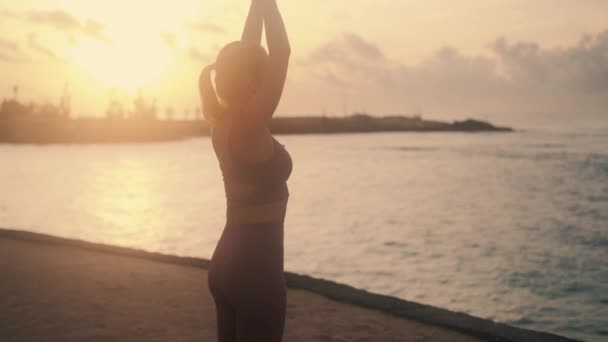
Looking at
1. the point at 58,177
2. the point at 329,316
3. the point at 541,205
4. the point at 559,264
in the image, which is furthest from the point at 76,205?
the point at 329,316

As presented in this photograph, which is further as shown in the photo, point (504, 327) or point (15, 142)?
point (15, 142)

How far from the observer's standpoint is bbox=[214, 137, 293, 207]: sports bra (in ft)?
7.25

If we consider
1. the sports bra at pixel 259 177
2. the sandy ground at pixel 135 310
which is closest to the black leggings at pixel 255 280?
the sports bra at pixel 259 177

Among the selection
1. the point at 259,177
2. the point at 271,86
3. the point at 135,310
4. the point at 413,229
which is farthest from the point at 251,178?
the point at 413,229

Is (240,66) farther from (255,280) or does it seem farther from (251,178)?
(255,280)

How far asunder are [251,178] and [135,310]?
13.6 ft

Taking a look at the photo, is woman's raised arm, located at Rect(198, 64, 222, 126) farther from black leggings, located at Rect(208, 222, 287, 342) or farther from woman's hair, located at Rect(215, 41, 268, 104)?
black leggings, located at Rect(208, 222, 287, 342)

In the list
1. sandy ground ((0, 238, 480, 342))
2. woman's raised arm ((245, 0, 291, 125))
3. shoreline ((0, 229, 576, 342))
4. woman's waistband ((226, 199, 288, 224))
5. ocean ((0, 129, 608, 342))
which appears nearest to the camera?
woman's raised arm ((245, 0, 291, 125))

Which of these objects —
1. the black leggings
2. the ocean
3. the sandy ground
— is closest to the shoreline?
the sandy ground

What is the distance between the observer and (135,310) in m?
5.91

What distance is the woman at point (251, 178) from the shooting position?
2172mm

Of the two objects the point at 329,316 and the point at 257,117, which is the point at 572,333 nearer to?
the point at 329,316

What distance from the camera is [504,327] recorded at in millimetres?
5621

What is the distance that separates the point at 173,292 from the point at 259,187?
186 inches
